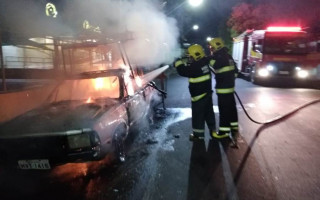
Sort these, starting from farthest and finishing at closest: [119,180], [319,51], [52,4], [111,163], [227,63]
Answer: [319,51] → [52,4] → [227,63] → [111,163] → [119,180]

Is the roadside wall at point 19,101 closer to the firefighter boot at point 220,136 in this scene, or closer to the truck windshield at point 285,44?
the firefighter boot at point 220,136

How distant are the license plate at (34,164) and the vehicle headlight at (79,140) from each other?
403 millimetres

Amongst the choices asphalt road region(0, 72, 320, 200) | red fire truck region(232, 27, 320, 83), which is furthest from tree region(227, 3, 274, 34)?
asphalt road region(0, 72, 320, 200)

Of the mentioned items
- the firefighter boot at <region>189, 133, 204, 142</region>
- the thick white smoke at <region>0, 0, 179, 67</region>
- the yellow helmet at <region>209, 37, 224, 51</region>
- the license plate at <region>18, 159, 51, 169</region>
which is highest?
the thick white smoke at <region>0, 0, 179, 67</region>

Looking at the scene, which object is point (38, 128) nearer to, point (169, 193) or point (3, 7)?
point (169, 193)

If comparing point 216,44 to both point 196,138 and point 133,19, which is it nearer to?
point 196,138

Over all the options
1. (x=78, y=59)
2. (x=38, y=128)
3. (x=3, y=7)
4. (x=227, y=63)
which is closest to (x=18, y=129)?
(x=38, y=128)

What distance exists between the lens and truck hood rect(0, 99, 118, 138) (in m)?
4.18

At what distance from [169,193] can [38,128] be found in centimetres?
201

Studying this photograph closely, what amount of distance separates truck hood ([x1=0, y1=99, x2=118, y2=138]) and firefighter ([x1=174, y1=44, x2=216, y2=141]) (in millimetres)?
1444

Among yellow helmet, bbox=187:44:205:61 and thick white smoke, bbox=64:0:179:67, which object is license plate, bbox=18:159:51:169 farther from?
thick white smoke, bbox=64:0:179:67

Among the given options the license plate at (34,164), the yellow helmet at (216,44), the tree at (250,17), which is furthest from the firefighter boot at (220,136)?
the tree at (250,17)

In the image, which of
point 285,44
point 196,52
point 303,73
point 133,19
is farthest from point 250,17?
point 196,52

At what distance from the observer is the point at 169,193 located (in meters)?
3.80
